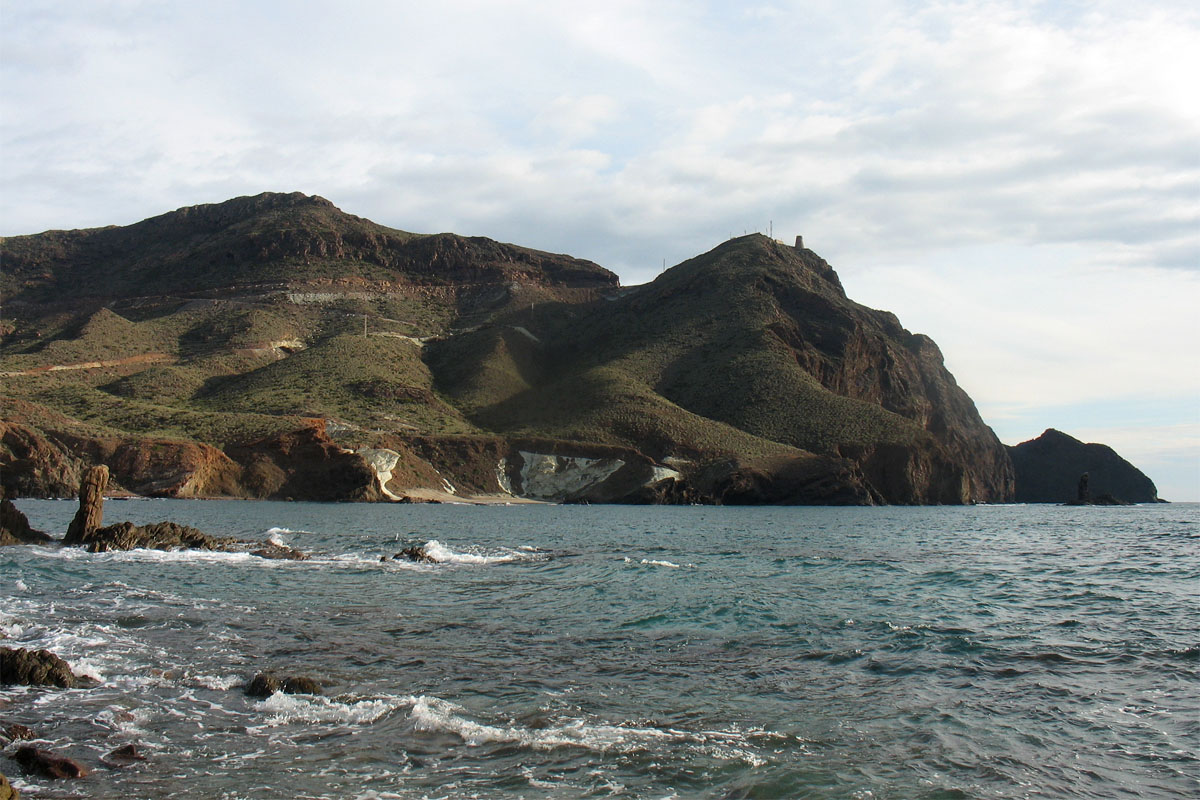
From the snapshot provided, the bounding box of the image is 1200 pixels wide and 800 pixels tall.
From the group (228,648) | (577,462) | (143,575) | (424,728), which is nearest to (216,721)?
(424,728)

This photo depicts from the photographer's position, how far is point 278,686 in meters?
15.0

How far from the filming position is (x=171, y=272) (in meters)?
193

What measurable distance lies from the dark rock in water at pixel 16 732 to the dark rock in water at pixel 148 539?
26240 mm

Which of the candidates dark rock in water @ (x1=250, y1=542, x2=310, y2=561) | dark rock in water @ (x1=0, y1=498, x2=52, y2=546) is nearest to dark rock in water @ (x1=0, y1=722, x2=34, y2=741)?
dark rock in water @ (x1=250, y1=542, x2=310, y2=561)

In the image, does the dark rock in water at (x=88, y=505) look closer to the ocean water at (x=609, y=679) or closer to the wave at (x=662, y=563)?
the ocean water at (x=609, y=679)

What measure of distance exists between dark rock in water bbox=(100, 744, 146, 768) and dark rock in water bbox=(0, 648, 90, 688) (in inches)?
158

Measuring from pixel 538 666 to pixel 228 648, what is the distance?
6.14 m

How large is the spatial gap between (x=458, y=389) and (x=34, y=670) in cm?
13585

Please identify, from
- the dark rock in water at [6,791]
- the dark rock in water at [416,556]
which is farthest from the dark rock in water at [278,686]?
the dark rock in water at [416,556]

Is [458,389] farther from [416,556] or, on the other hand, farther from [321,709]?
A: [321,709]

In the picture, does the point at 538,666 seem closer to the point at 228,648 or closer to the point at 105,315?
the point at 228,648

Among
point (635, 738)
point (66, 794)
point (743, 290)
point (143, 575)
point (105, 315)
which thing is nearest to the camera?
point (66, 794)

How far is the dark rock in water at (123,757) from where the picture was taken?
11.5 m

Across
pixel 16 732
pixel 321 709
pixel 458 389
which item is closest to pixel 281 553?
pixel 321 709
